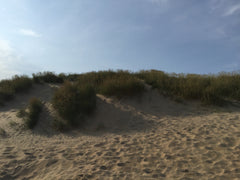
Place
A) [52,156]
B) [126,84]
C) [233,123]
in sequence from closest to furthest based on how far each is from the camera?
[52,156] → [233,123] → [126,84]

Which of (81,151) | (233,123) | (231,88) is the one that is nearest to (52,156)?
(81,151)

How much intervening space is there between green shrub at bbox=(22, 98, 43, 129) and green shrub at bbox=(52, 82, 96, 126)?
0.66 meters

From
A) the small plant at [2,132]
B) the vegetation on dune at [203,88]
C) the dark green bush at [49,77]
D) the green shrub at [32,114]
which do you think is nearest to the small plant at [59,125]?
the green shrub at [32,114]

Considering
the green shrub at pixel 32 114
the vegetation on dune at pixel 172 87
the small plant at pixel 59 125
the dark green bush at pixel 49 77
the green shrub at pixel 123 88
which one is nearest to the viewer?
the small plant at pixel 59 125

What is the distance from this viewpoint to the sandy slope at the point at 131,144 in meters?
3.34

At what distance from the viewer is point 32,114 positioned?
6.48 m

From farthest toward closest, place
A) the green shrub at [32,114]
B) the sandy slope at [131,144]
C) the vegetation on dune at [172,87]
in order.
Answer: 1. the vegetation on dune at [172,87]
2. the green shrub at [32,114]
3. the sandy slope at [131,144]

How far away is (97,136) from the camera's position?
5.58 m

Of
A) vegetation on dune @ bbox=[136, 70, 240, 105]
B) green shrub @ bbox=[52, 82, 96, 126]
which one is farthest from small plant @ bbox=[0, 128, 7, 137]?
vegetation on dune @ bbox=[136, 70, 240, 105]

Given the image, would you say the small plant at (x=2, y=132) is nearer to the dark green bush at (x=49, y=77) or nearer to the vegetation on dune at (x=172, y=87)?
the vegetation on dune at (x=172, y=87)

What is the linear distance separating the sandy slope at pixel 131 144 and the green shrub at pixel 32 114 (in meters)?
0.24

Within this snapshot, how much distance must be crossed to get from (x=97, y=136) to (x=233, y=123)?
4.75 m

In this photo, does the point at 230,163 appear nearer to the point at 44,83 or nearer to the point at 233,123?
the point at 233,123

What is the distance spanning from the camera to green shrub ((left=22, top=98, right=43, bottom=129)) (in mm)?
6211
